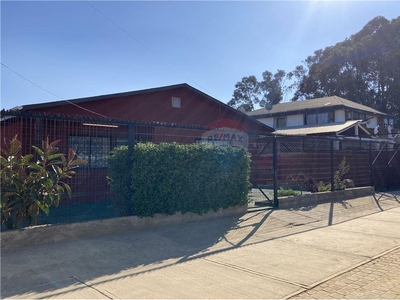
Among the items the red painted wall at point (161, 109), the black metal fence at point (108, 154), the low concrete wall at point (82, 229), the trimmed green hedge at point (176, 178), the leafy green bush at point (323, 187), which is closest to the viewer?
the low concrete wall at point (82, 229)

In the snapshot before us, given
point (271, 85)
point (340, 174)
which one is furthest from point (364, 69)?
point (340, 174)

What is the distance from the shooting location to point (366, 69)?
4616cm

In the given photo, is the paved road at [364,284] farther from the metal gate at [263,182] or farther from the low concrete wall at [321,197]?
the low concrete wall at [321,197]

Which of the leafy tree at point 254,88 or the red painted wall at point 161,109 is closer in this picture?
the red painted wall at point 161,109

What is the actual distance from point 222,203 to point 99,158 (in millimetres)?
3417

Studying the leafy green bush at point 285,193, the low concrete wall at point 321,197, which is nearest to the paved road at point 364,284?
the low concrete wall at point 321,197

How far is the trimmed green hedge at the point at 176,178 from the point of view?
7438 mm

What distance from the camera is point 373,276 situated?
16.6 ft

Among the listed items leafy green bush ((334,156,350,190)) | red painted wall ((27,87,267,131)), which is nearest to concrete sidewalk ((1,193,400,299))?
leafy green bush ((334,156,350,190))

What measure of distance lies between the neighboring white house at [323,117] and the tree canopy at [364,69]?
13.6 meters

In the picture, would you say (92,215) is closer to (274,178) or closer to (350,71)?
(274,178)

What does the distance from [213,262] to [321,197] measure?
288 inches

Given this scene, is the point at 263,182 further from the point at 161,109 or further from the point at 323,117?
the point at 323,117

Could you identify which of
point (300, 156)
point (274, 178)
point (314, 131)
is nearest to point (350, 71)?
point (314, 131)
